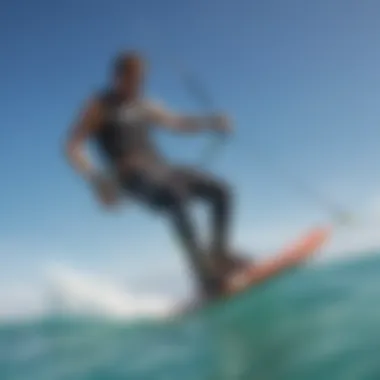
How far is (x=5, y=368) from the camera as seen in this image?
196 cm

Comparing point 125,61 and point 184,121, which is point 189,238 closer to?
point 184,121

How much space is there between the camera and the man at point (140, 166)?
1.99 meters

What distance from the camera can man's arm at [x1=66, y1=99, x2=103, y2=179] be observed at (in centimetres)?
199

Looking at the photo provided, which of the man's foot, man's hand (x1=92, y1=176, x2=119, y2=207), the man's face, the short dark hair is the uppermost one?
the short dark hair

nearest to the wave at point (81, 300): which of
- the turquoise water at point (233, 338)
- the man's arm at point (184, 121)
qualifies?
the turquoise water at point (233, 338)

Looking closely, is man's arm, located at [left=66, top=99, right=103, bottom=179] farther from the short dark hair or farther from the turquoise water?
the turquoise water

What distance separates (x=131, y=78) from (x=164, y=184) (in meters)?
0.22

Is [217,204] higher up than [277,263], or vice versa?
[217,204]

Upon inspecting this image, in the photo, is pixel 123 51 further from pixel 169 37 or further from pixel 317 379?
pixel 317 379

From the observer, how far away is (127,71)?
6.57ft

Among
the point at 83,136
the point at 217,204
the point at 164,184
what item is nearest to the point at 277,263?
the point at 217,204

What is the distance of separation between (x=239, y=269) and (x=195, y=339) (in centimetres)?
16

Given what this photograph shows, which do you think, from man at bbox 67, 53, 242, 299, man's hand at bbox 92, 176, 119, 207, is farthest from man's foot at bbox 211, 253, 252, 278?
man's hand at bbox 92, 176, 119, 207

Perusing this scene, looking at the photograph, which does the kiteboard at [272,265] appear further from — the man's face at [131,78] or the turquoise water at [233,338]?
the man's face at [131,78]
